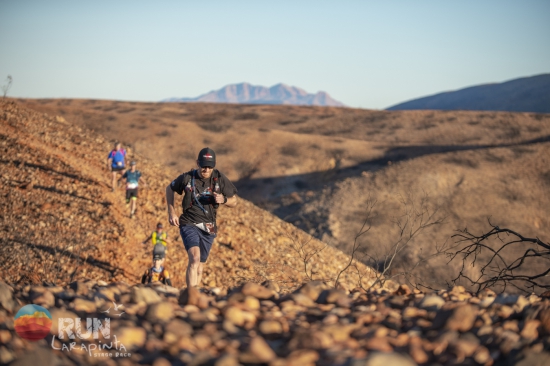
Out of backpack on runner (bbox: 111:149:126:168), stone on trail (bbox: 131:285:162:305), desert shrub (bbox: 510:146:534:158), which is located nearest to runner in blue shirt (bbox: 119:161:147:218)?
backpack on runner (bbox: 111:149:126:168)

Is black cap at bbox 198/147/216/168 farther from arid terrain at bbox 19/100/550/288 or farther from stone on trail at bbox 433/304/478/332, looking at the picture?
arid terrain at bbox 19/100/550/288

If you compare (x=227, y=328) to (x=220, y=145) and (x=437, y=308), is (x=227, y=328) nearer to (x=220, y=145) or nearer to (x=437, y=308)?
(x=437, y=308)

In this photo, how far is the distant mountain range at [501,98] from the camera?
116581mm

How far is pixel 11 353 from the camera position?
276cm

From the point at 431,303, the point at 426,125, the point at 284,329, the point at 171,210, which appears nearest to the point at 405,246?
the point at 171,210

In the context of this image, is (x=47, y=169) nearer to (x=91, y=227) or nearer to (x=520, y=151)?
(x=91, y=227)

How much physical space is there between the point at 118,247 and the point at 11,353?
778cm

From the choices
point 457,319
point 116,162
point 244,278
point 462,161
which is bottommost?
point 244,278

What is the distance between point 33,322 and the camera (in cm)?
334

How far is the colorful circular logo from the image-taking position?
3.18 metres

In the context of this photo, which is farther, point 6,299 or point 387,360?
point 6,299

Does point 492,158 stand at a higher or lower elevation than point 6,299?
lower

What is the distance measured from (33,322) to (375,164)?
35.2m

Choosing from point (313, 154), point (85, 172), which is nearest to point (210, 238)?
point (85, 172)
